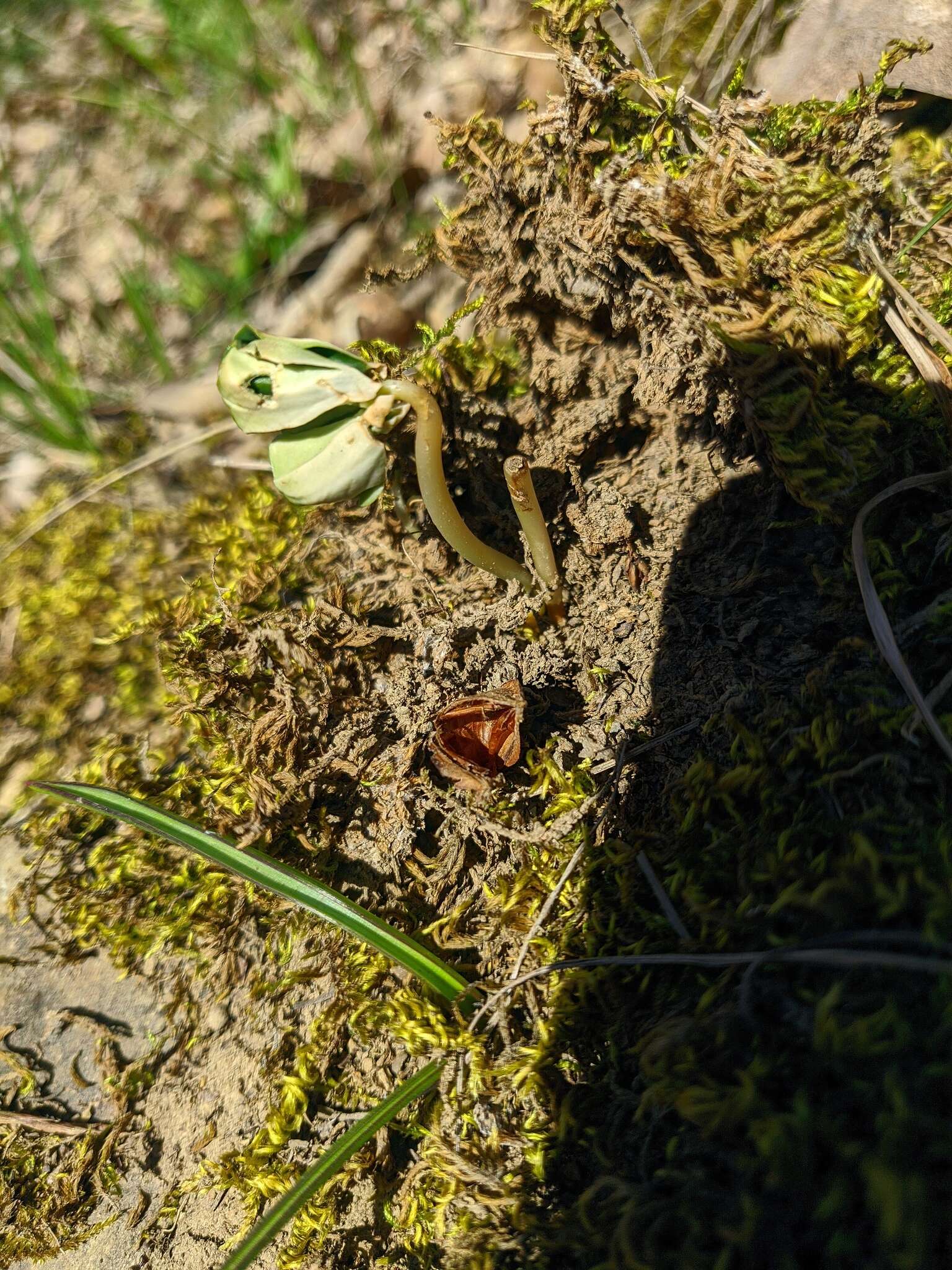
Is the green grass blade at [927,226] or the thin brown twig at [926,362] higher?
the green grass blade at [927,226]

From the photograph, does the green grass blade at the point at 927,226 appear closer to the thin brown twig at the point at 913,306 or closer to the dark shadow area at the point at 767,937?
the thin brown twig at the point at 913,306

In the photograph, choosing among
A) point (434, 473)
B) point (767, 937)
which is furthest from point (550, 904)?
point (434, 473)

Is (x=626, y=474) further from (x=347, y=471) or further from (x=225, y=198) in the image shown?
(x=225, y=198)

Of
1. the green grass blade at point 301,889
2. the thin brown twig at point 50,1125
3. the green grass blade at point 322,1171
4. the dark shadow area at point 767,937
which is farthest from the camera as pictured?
the thin brown twig at point 50,1125

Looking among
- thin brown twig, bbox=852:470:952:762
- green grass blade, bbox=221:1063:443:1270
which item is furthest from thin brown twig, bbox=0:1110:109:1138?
thin brown twig, bbox=852:470:952:762

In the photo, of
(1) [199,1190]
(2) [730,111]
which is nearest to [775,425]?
(2) [730,111]

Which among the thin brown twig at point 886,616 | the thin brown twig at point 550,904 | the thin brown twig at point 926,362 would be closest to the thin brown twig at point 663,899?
the thin brown twig at point 550,904

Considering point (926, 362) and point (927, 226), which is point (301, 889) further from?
point (927, 226)
